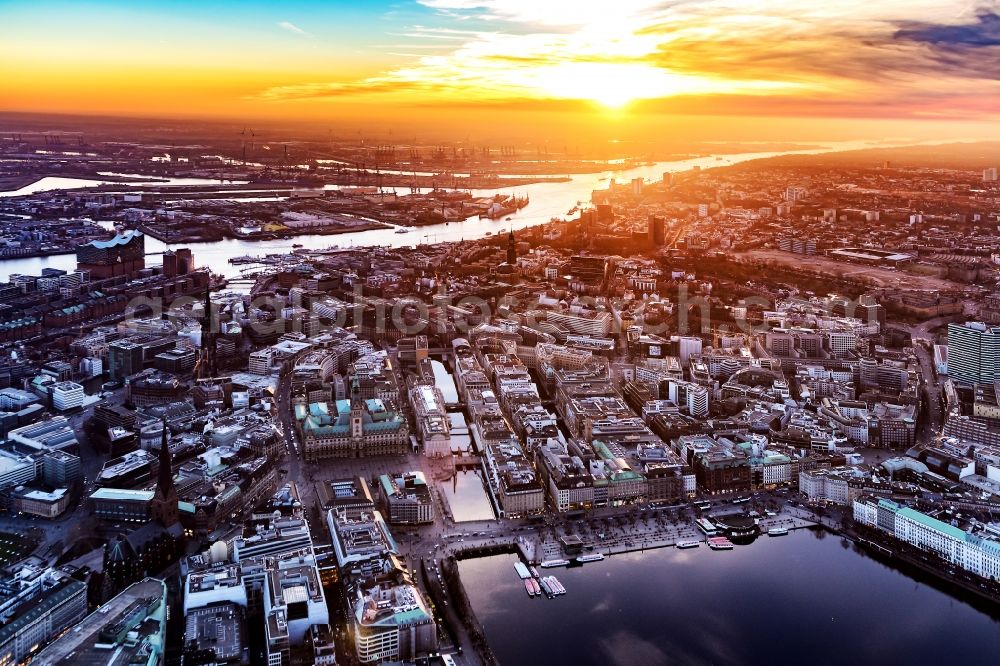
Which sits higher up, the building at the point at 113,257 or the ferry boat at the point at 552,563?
the building at the point at 113,257

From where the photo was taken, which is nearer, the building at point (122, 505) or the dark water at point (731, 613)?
the dark water at point (731, 613)

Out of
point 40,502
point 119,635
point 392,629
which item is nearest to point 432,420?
point 40,502

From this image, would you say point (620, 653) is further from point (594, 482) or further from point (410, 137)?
point (410, 137)

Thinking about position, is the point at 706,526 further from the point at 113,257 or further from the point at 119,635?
the point at 113,257

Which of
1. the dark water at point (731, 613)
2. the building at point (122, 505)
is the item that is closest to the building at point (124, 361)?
the building at point (122, 505)

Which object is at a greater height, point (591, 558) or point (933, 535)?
point (933, 535)

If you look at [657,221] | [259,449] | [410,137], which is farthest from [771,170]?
[259,449]

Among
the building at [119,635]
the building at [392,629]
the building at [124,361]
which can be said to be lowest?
the building at [392,629]

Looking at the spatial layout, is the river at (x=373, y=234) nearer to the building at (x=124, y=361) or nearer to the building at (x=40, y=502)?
the building at (x=124, y=361)
